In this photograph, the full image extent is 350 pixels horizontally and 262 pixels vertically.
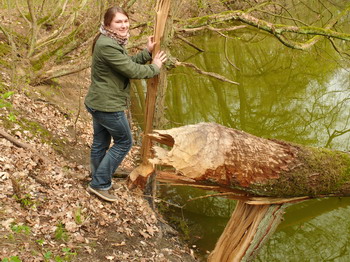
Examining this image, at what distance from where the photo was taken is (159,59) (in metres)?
3.45

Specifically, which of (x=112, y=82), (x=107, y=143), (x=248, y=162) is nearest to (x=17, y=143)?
(x=107, y=143)

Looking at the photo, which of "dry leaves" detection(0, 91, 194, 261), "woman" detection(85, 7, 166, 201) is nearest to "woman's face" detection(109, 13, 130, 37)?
"woman" detection(85, 7, 166, 201)

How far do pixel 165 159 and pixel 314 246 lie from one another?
13.2ft

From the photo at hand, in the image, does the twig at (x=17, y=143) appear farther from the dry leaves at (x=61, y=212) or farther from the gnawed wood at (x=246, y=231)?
the gnawed wood at (x=246, y=231)

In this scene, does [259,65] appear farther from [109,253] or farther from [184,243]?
[109,253]

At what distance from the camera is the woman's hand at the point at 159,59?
11.2ft

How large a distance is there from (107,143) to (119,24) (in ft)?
4.55

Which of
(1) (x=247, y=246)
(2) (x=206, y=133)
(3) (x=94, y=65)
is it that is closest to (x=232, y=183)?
(2) (x=206, y=133)

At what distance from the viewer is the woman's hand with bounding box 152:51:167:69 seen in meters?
3.42

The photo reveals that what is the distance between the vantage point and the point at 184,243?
4.72 metres

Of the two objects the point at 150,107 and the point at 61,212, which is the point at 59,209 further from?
the point at 150,107

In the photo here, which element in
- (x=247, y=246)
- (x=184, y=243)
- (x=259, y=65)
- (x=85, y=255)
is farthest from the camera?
(x=259, y=65)

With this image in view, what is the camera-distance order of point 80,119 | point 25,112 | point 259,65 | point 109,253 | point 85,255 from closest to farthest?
point 85,255
point 109,253
point 25,112
point 80,119
point 259,65

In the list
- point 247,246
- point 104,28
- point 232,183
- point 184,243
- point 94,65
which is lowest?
point 184,243
